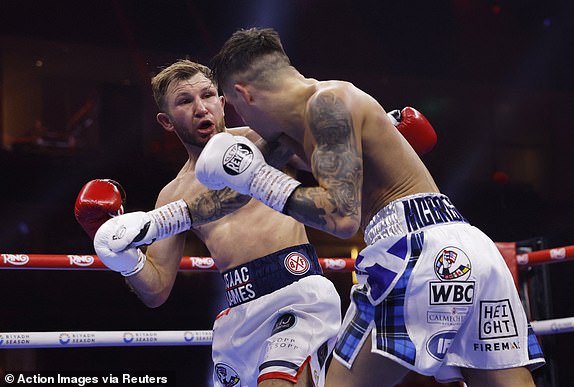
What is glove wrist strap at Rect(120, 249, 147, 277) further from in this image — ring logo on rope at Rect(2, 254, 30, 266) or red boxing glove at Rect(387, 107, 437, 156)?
red boxing glove at Rect(387, 107, 437, 156)

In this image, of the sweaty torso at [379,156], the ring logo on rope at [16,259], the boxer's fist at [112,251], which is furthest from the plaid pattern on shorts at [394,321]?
the ring logo on rope at [16,259]

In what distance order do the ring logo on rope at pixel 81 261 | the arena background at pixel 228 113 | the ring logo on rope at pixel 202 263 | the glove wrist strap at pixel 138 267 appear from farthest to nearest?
the arena background at pixel 228 113 < the ring logo on rope at pixel 202 263 < the ring logo on rope at pixel 81 261 < the glove wrist strap at pixel 138 267

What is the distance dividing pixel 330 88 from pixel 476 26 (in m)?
6.20

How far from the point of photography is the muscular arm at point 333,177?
1.70 meters

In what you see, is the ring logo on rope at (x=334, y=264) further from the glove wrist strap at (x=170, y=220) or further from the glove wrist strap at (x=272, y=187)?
the glove wrist strap at (x=272, y=187)

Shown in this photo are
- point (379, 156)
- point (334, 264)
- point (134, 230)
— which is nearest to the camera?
point (379, 156)

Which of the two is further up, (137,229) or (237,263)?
(137,229)

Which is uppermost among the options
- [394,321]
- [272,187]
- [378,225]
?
[272,187]

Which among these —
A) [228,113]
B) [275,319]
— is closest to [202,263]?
[275,319]

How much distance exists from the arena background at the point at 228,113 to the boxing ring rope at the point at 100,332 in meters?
2.99

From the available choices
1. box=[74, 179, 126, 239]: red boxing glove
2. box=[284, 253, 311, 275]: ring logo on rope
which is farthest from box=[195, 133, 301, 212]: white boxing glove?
box=[74, 179, 126, 239]: red boxing glove

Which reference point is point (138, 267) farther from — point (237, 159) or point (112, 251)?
point (237, 159)

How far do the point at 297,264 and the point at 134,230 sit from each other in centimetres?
48

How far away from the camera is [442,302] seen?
1.70 m
